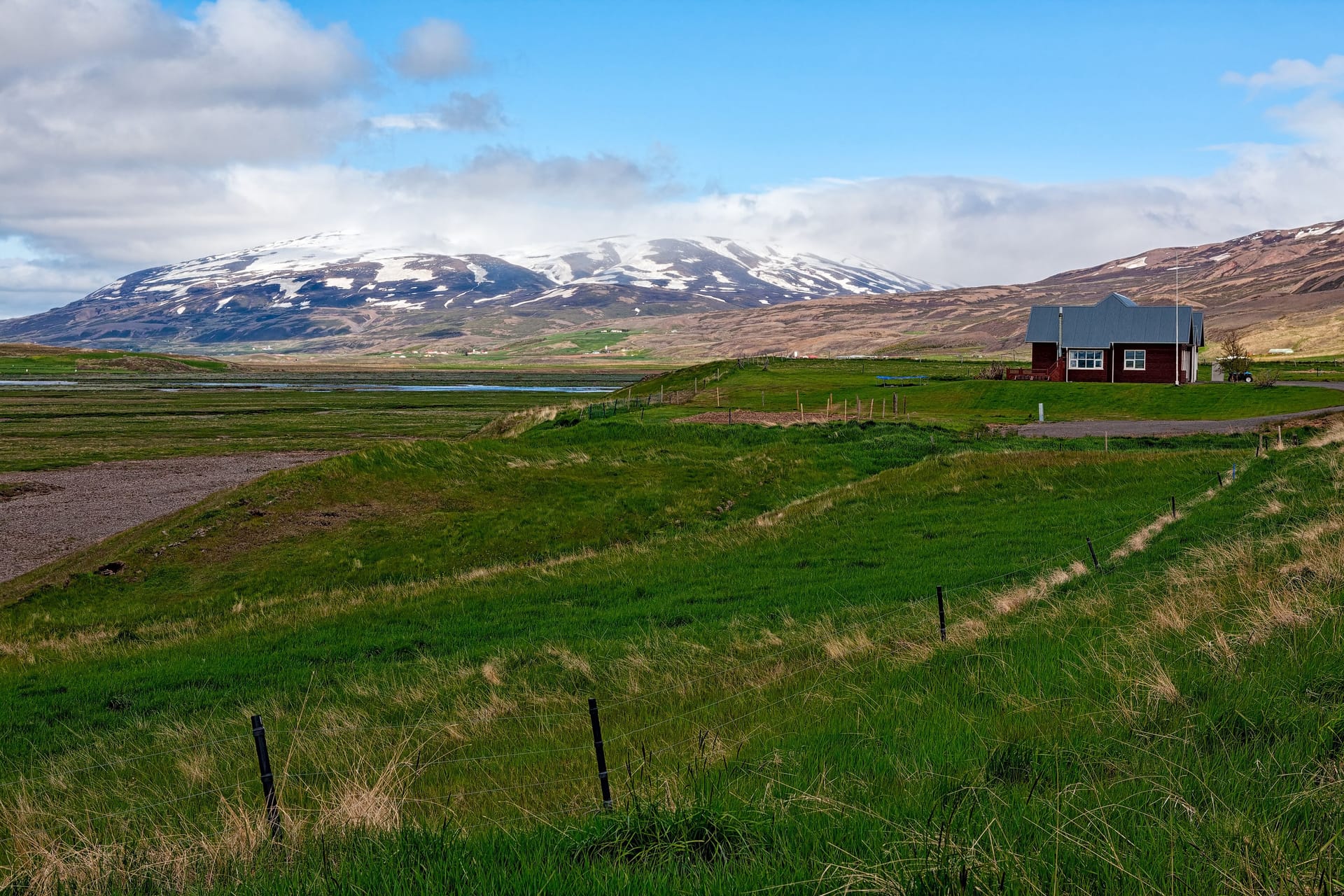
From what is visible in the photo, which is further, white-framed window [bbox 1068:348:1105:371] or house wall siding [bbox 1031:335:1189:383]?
white-framed window [bbox 1068:348:1105:371]

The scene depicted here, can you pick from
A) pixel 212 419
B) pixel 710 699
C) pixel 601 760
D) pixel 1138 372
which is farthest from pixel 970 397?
pixel 601 760

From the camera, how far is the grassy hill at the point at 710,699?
16.8 feet

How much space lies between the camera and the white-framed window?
3467 inches

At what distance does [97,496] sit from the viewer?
49281 mm

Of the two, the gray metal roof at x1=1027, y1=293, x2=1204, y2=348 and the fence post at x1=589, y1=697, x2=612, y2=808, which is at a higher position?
the gray metal roof at x1=1027, y1=293, x2=1204, y2=348

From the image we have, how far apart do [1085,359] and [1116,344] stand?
298cm

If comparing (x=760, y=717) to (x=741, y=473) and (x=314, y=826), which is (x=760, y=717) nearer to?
(x=314, y=826)

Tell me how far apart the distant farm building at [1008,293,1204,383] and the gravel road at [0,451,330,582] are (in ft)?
213

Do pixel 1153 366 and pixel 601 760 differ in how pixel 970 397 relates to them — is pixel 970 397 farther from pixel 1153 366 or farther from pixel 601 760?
pixel 601 760

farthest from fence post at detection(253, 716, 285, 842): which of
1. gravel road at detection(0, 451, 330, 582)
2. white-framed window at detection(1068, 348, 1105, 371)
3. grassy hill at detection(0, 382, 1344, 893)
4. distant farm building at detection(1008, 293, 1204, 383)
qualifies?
white-framed window at detection(1068, 348, 1105, 371)

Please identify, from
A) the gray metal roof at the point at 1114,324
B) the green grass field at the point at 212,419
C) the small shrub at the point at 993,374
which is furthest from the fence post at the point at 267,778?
the gray metal roof at the point at 1114,324

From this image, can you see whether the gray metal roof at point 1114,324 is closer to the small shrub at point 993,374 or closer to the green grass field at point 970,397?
the small shrub at point 993,374

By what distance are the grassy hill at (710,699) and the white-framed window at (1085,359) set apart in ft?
188

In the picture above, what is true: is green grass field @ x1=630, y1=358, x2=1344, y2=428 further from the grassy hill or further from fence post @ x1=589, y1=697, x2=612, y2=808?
fence post @ x1=589, y1=697, x2=612, y2=808
